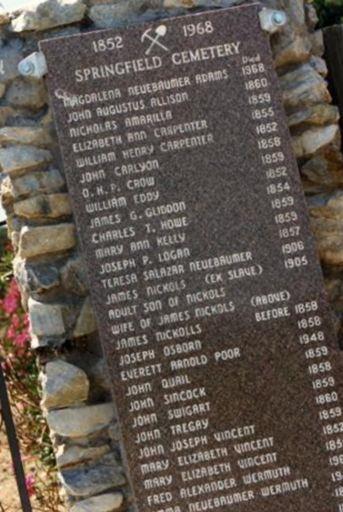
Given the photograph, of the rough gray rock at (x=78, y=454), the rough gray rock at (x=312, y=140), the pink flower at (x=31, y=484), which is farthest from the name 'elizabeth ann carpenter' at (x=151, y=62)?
the pink flower at (x=31, y=484)

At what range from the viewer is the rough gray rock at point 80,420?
11.7ft

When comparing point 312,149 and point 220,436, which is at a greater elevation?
point 312,149

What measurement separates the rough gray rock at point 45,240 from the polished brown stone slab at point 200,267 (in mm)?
123

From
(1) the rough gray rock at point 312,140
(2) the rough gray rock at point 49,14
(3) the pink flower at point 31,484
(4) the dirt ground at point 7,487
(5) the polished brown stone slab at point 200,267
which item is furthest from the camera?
(4) the dirt ground at point 7,487

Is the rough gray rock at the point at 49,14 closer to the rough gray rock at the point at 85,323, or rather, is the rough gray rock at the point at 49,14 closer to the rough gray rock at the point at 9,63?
the rough gray rock at the point at 9,63

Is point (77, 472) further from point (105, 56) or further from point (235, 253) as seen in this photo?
point (105, 56)

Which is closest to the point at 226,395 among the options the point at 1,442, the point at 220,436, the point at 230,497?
the point at 220,436

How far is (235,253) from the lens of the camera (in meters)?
3.56

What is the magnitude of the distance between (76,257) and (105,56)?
78cm

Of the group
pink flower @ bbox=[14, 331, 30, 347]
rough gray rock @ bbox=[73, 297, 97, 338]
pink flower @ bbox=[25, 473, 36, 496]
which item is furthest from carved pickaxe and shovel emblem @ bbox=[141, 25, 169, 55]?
pink flower @ bbox=[14, 331, 30, 347]

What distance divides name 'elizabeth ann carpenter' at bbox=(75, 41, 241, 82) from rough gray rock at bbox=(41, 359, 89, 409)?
1.11 metres

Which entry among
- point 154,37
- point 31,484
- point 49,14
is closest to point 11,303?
point 31,484

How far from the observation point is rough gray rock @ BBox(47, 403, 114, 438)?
11.7 ft

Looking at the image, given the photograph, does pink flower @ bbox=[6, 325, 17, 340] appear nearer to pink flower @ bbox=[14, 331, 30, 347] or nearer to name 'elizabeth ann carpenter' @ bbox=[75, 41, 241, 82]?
pink flower @ bbox=[14, 331, 30, 347]
